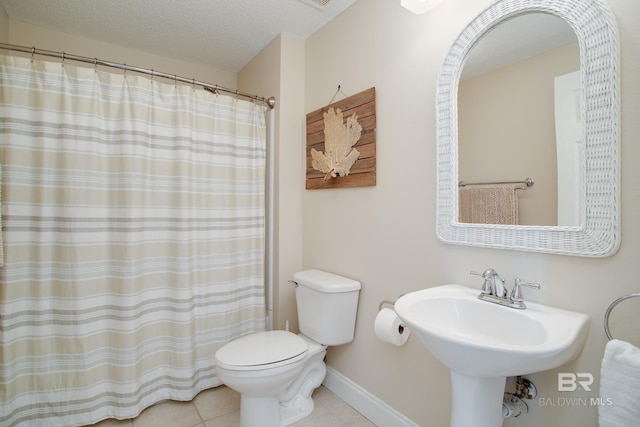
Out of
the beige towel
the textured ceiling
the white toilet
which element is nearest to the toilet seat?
the white toilet

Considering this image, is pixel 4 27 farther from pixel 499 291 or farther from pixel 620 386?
pixel 620 386

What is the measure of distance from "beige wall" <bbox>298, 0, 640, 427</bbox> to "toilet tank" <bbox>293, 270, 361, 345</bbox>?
7 centimetres

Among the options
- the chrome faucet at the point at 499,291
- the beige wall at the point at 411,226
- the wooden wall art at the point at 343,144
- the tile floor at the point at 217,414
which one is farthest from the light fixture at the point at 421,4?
the tile floor at the point at 217,414

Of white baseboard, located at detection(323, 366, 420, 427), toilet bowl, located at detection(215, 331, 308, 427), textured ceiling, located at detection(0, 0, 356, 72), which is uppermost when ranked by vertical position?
textured ceiling, located at detection(0, 0, 356, 72)

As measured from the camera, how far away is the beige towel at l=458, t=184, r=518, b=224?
1.11 meters

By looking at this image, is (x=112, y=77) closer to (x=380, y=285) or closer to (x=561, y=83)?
(x=380, y=285)

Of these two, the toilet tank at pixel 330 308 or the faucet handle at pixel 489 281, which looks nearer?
the faucet handle at pixel 489 281

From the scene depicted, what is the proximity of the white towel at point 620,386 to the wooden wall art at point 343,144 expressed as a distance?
1120mm

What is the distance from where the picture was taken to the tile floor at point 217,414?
162cm

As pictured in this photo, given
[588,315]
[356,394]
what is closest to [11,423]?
[356,394]

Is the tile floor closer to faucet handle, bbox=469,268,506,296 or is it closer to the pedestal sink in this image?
the pedestal sink

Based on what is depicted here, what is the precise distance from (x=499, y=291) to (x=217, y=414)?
164 centimetres

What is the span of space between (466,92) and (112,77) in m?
1.83

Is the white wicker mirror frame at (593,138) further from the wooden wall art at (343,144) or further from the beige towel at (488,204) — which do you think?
the wooden wall art at (343,144)
